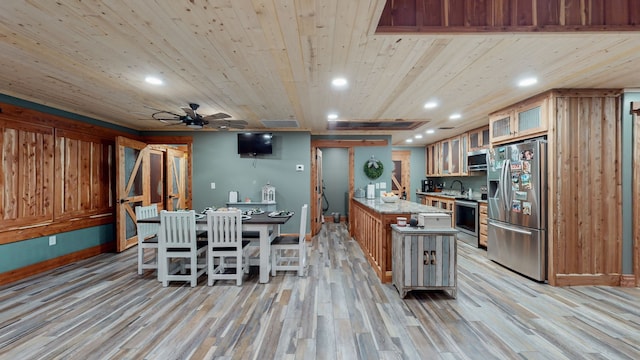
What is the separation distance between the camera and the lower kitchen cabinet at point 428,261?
2.99 metres

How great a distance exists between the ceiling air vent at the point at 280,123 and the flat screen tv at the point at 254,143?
31cm

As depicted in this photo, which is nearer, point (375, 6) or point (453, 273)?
point (375, 6)

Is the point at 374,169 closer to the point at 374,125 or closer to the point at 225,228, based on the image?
the point at 374,125

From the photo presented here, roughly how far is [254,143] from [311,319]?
155 inches

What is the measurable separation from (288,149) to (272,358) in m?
4.29

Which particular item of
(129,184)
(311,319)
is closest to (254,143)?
(129,184)

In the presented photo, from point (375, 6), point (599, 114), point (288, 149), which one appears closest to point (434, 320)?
point (375, 6)

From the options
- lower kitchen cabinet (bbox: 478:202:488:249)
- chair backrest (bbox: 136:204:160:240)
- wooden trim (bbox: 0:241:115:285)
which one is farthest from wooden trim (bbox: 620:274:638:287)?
wooden trim (bbox: 0:241:115:285)

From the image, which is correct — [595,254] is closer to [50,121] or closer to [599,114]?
[599,114]

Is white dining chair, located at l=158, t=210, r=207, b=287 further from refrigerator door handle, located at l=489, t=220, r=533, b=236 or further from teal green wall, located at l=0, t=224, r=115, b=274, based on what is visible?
Result: refrigerator door handle, located at l=489, t=220, r=533, b=236

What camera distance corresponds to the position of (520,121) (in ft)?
12.4

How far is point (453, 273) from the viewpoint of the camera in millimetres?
2982

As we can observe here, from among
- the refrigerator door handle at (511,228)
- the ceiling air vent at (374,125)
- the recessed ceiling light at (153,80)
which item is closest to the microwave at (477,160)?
the ceiling air vent at (374,125)

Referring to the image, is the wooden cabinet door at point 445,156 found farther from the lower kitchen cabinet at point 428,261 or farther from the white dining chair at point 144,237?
the white dining chair at point 144,237
